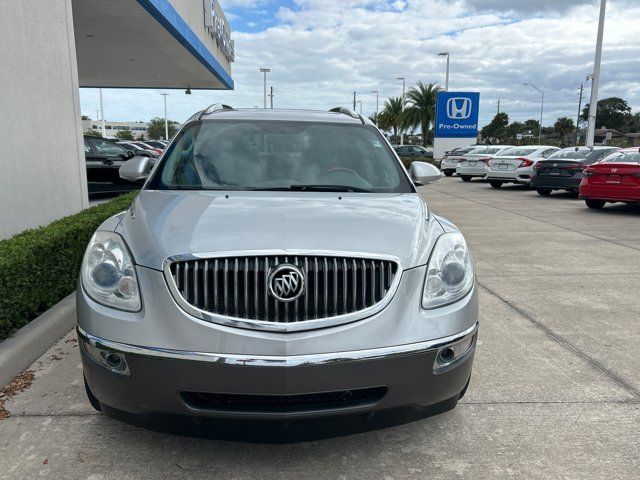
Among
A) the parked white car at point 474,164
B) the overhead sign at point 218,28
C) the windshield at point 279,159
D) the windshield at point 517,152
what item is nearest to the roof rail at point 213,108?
the windshield at point 279,159

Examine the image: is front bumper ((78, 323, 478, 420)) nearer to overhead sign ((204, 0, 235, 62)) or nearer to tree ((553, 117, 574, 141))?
overhead sign ((204, 0, 235, 62))

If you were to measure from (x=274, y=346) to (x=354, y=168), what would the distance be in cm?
191

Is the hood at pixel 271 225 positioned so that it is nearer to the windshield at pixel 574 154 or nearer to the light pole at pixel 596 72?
the windshield at pixel 574 154

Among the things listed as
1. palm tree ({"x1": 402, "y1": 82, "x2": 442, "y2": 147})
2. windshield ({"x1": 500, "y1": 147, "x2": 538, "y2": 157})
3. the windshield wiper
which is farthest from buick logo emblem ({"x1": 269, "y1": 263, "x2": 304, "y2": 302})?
palm tree ({"x1": 402, "y1": 82, "x2": 442, "y2": 147})

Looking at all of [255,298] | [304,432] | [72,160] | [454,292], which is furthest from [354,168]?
[72,160]

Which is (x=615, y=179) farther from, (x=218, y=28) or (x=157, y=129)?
(x=157, y=129)

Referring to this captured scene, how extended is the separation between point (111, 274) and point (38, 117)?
496 centimetres

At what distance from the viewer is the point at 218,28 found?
2258 centimetres

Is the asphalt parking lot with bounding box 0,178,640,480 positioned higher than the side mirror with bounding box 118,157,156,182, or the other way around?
the side mirror with bounding box 118,157,156,182

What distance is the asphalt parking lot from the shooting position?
2.62m

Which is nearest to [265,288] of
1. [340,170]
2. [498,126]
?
[340,170]

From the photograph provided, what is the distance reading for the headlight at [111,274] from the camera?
8.20 ft

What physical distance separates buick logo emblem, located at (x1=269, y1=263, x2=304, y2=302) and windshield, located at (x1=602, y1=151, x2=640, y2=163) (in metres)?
11.4

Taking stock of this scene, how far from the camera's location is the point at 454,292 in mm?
2676
